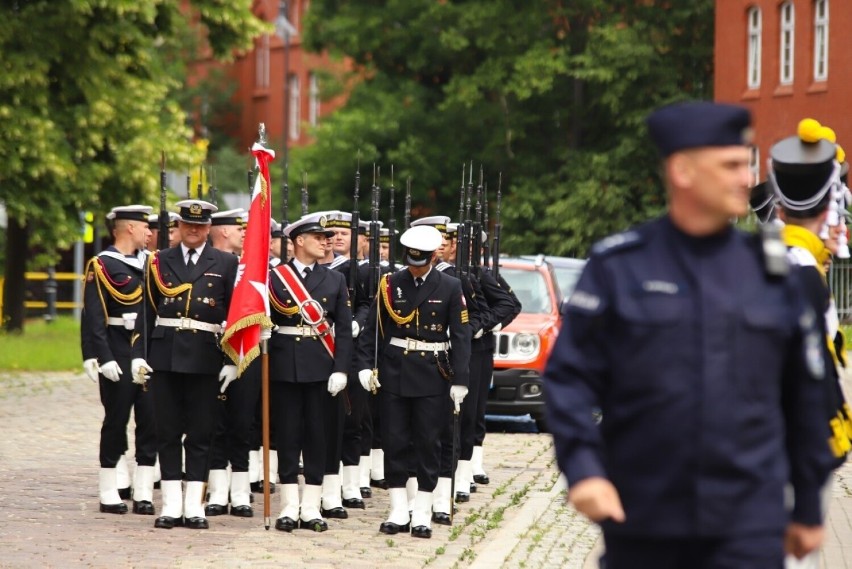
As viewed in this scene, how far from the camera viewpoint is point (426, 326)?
11.7m

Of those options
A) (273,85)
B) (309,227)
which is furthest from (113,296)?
(273,85)

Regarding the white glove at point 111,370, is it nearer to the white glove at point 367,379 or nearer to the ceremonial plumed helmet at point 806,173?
the white glove at point 367,379

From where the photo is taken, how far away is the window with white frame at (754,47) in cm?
4706

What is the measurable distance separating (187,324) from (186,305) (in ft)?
0.46

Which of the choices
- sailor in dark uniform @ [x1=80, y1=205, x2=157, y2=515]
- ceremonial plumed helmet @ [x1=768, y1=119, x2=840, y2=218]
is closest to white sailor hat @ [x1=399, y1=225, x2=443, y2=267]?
sailor in dark uniform @ [x1=80, y1=205, x2=157, y2=515]

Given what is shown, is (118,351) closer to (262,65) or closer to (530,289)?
(530,289)

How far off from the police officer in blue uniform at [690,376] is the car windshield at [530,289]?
14794mm

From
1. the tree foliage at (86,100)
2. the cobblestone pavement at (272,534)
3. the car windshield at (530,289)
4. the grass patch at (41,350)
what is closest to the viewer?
the cobblestone pavement at (272,534)

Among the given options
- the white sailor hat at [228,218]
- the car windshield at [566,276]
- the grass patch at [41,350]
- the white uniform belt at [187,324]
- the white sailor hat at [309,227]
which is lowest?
the grass patch at [41,350]

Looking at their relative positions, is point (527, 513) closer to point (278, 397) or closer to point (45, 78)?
point (278, 397)

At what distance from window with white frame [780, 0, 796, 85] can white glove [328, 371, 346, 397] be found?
3591cm

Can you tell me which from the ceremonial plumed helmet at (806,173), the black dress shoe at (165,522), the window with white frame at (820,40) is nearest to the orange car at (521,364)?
the black dress shoe at (165,522)

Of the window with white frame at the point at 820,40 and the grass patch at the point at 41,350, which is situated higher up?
the window with white frame at the point at 820,40

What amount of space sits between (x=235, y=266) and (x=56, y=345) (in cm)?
2040
